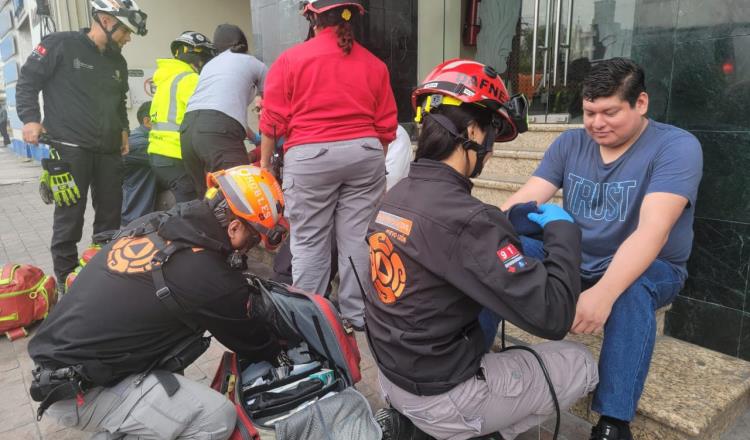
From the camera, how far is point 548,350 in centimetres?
193

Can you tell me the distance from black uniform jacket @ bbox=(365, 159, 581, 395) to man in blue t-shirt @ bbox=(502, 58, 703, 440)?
0.33 meters

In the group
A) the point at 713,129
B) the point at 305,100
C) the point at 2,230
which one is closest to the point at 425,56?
the point at 305,100

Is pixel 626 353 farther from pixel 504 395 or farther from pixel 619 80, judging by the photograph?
pixel 619 80

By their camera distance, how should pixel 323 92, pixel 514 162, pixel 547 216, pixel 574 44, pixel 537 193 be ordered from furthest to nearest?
pixel 574 44, pixel 514 162, pixel 323 92, pixel 537 193, pixel 547 216

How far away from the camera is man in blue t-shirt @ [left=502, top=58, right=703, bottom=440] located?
1.85 meters

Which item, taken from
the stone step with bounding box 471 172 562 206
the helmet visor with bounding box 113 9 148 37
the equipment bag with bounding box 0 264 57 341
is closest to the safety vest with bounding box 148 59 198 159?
the helmet visor with bounding box 113 9 148 37

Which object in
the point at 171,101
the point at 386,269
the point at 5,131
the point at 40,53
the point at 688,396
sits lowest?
the point at 5,131

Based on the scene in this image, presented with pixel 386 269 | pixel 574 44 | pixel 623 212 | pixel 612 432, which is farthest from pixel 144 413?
pixel 574 44

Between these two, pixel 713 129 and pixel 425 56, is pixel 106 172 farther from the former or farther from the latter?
pixel 713 129

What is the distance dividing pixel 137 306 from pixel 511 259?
1.45 m

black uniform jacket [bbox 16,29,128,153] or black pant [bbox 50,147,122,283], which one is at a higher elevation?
black uniform jacket [bbox 16,29,128,153]

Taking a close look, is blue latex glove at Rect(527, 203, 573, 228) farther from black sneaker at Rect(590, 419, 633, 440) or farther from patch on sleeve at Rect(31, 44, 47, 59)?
patch on sleeve at Rect(31, 44, 47, 59)

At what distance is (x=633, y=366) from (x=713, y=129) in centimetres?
149

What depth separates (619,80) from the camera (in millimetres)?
2023
